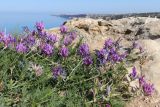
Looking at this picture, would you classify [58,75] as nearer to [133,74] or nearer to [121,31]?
[133,74]

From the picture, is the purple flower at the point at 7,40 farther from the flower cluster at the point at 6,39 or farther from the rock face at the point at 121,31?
the rock face at the point at 121,31

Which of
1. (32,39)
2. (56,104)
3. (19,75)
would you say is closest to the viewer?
(56,104)

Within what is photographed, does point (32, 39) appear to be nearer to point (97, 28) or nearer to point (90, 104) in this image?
point (90, 104)

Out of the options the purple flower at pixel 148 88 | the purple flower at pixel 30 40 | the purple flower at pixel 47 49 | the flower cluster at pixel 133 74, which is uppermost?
Answer: the purple flower at pixel 30 40

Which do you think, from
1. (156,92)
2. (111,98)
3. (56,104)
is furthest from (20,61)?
(156,92)

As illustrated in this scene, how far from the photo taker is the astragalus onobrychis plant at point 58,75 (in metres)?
5.31

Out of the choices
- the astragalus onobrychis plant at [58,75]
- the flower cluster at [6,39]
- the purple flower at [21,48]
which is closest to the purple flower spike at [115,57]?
the astragalus onobrychis plant at [58,75]

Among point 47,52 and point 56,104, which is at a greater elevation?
point 47,52

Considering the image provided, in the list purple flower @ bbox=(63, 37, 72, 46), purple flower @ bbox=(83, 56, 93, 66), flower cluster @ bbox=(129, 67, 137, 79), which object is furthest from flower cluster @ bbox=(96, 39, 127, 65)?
purple flower @ bbox=(63, 37, 72, 46)

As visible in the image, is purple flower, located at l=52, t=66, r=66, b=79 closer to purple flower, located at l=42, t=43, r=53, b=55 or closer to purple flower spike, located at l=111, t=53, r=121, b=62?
purple flower, located at l=42, t=43, r=53, b=55

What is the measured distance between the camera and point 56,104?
522 cm

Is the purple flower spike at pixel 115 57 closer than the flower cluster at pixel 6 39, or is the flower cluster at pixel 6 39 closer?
the purple flower spike at pixel 115 57

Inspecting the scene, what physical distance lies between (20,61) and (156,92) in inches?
63.6

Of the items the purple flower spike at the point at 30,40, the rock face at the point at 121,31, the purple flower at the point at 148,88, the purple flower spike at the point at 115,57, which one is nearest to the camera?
the purple flower at the point at 148,88
